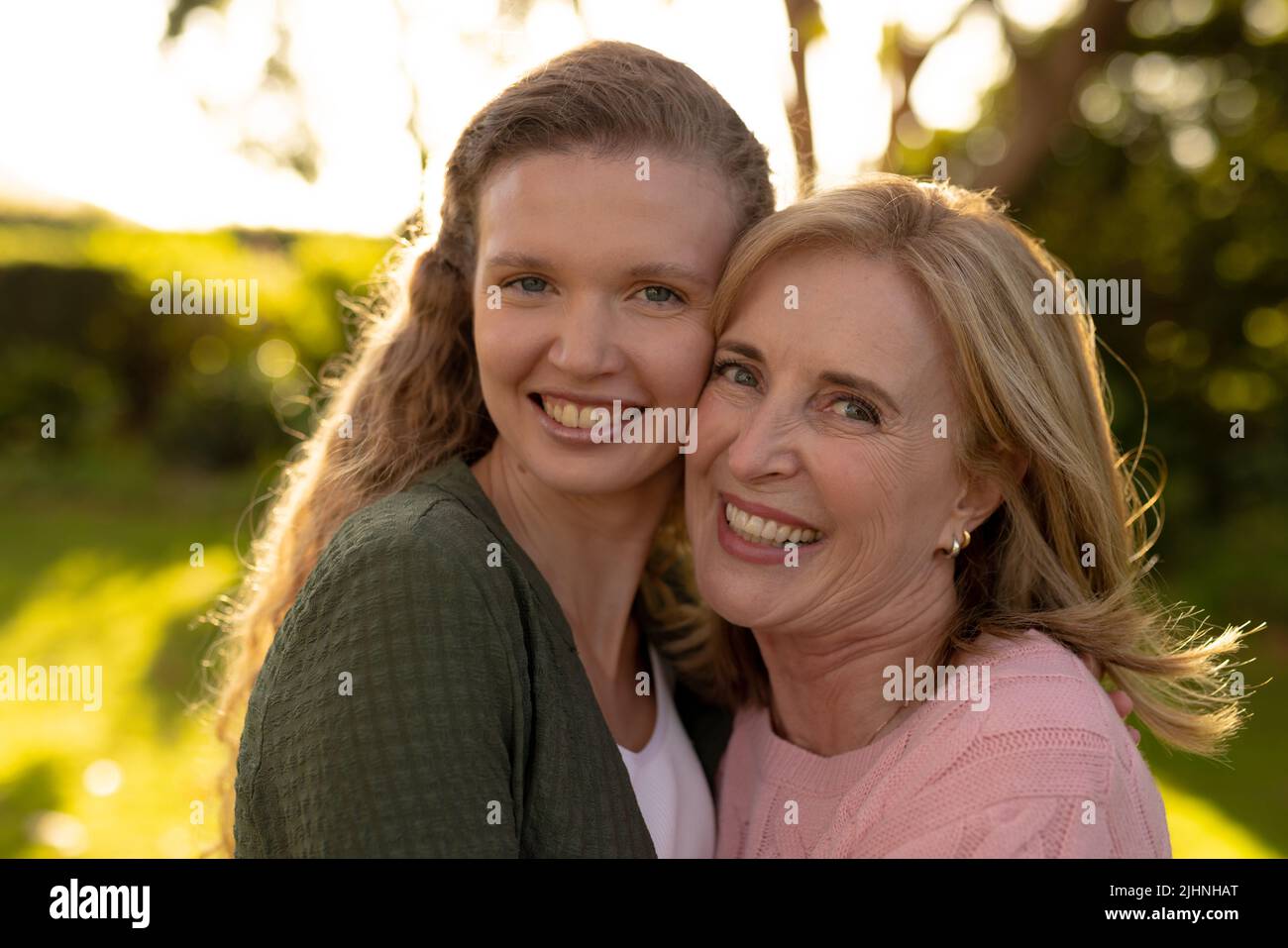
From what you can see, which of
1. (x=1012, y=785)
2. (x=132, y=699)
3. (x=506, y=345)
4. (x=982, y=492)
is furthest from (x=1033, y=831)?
(x=132, y=699)

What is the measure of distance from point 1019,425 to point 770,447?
1.69 feet

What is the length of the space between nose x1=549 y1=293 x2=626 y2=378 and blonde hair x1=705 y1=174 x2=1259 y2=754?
Answer: 26 cm

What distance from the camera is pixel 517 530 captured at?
2.59 metres

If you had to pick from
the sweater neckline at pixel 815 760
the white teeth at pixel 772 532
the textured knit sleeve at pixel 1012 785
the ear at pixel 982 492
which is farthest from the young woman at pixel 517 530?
the ear at pixel 982 492

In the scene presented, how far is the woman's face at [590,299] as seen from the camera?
7.80 feet

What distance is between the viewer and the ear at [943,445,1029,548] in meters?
2.50

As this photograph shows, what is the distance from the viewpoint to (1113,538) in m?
2.65

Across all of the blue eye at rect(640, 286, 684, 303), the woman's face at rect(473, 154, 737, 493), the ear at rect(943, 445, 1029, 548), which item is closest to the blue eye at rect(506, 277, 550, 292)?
the woman's face at rect(473, 154, 737, 493)

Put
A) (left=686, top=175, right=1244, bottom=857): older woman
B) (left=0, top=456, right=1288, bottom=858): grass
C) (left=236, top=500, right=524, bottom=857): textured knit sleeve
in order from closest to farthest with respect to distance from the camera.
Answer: (left=236, top=500, right=524, bottom=857): textured knit sleeve → (left=686, top=175, right=1244, bottom=857): older woman → (left=0, top=456, right=1288, bottom=858): grass

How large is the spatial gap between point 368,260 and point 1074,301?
949 cm

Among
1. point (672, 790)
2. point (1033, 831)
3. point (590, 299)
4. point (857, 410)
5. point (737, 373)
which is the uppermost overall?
point (590, 299)

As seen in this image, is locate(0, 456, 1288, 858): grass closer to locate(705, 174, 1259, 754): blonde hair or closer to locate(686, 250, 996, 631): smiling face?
locate(686, 250, 996, 631): smiling face

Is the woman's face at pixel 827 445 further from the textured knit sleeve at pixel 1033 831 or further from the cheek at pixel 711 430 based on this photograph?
the textured knit sleeve at pixel 1033 831

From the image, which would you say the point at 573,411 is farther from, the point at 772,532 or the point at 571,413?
the point at 772,532
